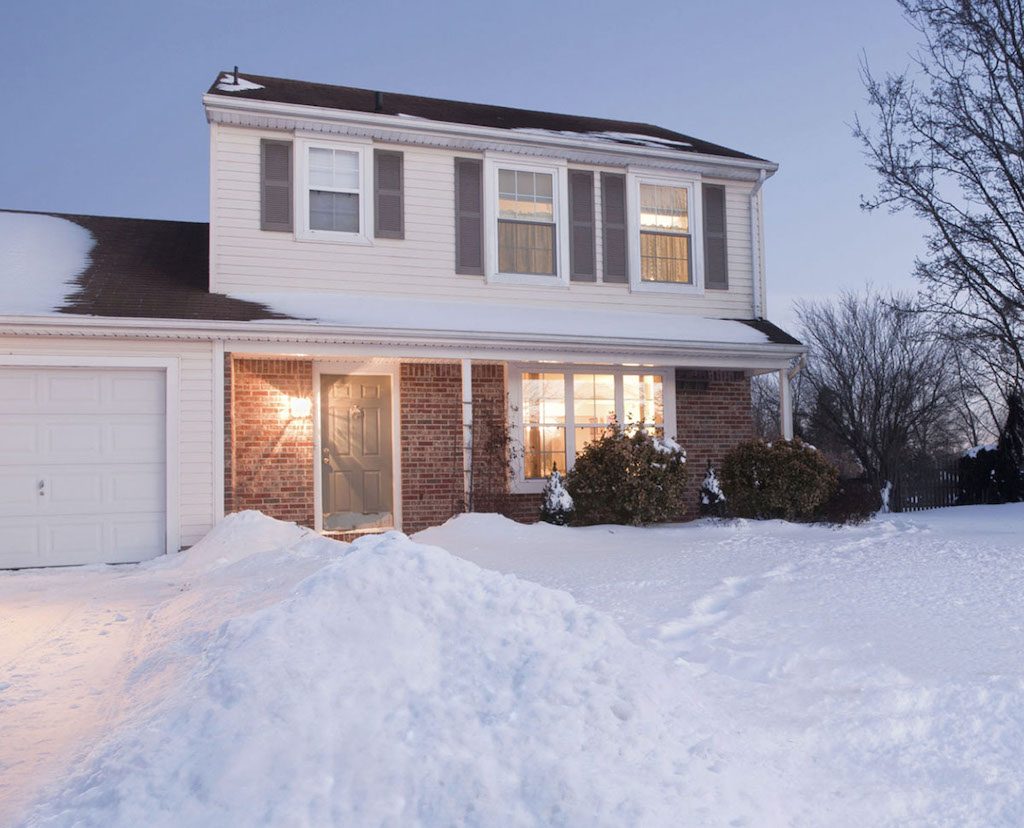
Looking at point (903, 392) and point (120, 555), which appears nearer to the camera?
point (120, 555)

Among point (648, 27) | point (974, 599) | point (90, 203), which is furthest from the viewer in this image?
point (90, 203)

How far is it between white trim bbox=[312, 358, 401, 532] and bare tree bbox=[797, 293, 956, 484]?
13080 mm

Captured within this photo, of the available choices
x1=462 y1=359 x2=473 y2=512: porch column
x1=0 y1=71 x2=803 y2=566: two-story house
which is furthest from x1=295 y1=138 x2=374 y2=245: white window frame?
x1=462 y1=359 x2=473 y2=512: porch column

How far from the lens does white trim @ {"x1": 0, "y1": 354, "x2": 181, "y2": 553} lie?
9.08 metres

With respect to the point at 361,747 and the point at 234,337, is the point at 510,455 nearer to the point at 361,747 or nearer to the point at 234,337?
the point at 234,337

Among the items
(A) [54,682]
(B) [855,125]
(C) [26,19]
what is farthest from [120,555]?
(C) [26,19]

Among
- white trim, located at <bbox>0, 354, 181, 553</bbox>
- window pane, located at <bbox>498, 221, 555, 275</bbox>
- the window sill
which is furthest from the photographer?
window pane, located at <bbox>498, 221, 555, 275</bbox>

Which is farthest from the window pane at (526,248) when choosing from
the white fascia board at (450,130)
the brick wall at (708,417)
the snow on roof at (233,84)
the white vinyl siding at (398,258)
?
the snow on roof at (233,84)

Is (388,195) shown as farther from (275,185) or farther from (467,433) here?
(467,433)

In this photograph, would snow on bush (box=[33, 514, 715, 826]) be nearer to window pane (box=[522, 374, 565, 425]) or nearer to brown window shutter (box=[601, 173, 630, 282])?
window pane (box=[522, 374, 565, 425])

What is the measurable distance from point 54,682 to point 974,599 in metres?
5.95

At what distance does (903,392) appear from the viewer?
834 inches

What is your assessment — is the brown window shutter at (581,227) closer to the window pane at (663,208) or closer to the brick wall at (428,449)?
the window pane at (663,208)

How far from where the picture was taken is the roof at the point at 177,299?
A: 9.42m
